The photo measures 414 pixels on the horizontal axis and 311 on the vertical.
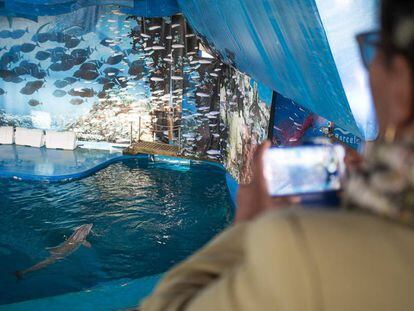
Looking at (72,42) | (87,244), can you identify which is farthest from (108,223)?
(72,42)

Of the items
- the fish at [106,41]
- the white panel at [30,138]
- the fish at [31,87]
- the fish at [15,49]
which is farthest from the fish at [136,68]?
the fish at [15,49]

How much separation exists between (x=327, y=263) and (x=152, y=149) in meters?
10.6

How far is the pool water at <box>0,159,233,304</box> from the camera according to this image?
5.32 metres

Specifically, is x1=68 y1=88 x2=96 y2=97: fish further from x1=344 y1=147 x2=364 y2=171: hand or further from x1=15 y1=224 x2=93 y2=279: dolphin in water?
x1=344 y1=147 x2=364 y2=171: hand

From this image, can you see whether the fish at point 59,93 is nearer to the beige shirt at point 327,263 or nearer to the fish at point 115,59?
the fish at point 115,59

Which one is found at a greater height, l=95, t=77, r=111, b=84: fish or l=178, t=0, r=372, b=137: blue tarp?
l=95, t=77, r=111, b=84: fish

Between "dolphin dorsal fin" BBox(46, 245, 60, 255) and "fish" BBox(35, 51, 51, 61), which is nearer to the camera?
"dolphin dorsal fin" BBox(46, 245, 60, 255)

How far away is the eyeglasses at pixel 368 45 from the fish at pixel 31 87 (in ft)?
40.6

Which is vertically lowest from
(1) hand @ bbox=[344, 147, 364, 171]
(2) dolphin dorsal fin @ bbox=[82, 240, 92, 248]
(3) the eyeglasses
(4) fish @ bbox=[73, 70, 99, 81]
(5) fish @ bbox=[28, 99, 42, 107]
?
(2) dolphin dorsal fin @ bbox=[82, 240, 92, 248]

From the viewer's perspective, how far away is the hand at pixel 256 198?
0.78m

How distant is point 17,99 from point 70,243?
772 cm

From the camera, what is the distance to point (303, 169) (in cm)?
84

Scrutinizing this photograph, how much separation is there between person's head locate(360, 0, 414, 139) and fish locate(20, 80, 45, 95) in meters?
12.4

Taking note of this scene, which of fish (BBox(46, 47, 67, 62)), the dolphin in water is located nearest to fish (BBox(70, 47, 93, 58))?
fish (BBox(46, 47, 67, 62))
